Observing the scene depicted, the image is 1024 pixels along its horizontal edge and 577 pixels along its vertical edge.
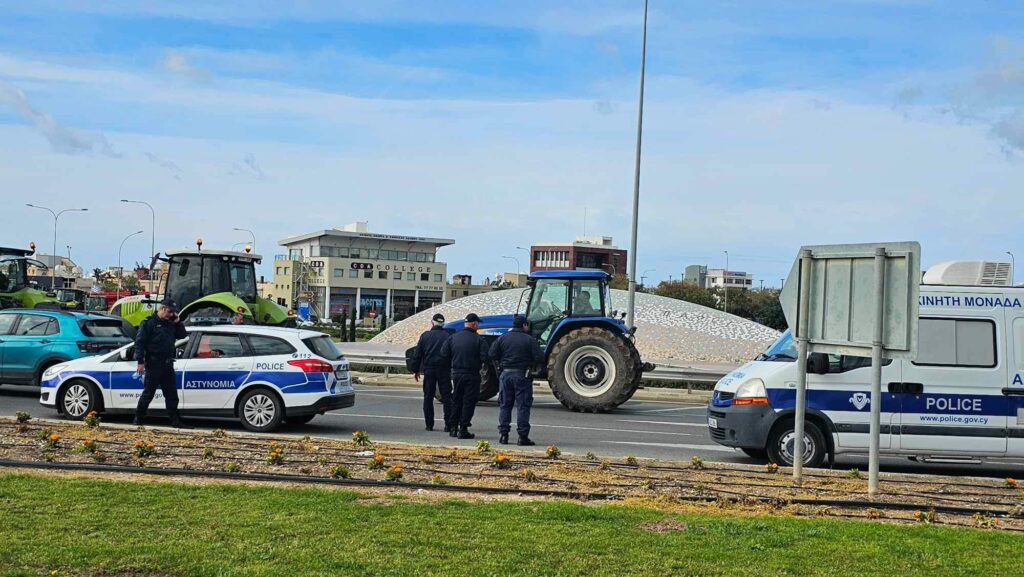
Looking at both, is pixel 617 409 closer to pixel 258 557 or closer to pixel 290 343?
pixel 290 343

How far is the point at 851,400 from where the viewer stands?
12.1 metres

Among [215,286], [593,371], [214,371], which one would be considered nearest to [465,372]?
[214,371]

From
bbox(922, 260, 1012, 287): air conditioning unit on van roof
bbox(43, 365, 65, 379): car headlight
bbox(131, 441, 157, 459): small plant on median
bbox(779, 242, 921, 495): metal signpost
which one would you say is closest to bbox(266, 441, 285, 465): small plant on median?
bbox(131, 441, 157, 459): small plant on median

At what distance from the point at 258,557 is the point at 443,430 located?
8890mm

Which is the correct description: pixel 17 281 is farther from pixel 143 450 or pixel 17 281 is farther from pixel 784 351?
pixel 784 351

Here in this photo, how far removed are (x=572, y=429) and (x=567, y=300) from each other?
13.3ft

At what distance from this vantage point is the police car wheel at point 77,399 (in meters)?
15.3

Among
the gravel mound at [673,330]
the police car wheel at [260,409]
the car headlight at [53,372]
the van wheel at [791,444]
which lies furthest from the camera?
the gravel mound at [673,330]

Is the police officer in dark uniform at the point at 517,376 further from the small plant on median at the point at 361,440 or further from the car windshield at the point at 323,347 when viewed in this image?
the car windshield at the point at 323,347

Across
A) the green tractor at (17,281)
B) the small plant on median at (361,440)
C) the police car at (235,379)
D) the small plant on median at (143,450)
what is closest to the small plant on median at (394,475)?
the small plant on median at (361,440)

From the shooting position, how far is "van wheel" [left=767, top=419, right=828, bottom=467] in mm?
12164

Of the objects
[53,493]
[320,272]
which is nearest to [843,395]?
[53,493]

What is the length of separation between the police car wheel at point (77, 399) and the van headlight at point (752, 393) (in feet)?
28.7

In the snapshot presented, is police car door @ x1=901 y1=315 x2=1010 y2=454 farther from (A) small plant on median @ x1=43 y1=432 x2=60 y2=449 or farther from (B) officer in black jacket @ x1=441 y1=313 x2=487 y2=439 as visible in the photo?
(A) small plant on median @ x1=43 y1=432 x2=60 y2=449
